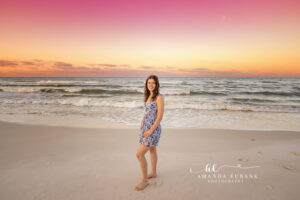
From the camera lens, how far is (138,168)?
3451 mm

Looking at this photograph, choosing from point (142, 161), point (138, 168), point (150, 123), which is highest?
point (150, 123)

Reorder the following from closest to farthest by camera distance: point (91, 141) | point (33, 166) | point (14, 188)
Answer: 1. point (14, 188)
2. point (33, 166)
3. point (91, 141)

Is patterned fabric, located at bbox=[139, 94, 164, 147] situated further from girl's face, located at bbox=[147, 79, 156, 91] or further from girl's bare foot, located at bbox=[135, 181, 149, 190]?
girl's bare foot, located at bbox=[135, 181, 149, 190]

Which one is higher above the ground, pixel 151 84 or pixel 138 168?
pixel 151 84

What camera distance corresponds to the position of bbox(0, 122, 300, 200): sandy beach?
8.87 ft

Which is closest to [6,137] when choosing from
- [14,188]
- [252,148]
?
[14,188]

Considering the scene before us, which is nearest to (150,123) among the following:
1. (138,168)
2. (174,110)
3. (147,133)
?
(147,133)

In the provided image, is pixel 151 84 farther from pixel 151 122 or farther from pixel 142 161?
pixel 142 161

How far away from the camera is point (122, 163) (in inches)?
143

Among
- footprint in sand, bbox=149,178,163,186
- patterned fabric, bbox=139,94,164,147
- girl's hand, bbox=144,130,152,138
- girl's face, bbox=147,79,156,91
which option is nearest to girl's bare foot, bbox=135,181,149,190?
footprint in sand, bbox=149,178,163,186

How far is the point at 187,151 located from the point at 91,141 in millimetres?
2709

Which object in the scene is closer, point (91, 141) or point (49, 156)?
point (49, 156)

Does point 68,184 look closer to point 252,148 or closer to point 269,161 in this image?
point 269,161

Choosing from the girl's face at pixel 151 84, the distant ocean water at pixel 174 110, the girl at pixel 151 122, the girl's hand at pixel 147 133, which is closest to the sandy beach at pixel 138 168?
the girl at pixel 151 122
